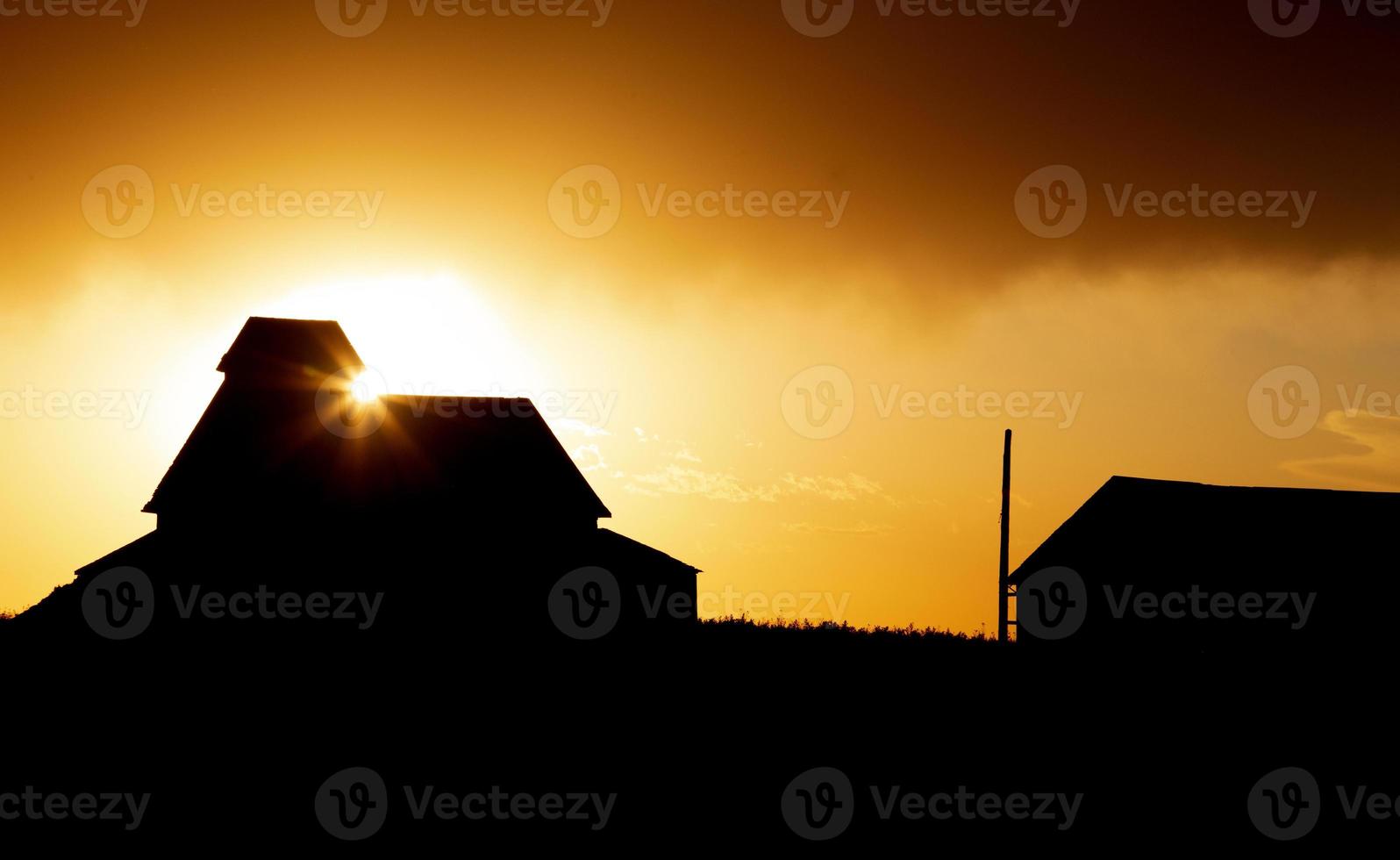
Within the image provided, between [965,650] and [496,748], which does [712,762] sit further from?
[965,650]

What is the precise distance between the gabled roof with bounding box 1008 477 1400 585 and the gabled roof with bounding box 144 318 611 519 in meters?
14.1

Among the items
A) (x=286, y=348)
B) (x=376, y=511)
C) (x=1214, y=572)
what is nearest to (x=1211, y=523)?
(x=1214, y=572)

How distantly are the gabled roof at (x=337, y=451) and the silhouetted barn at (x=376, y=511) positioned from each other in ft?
0.11

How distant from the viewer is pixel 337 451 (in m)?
30.8

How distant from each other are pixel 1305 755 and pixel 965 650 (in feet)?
36.2

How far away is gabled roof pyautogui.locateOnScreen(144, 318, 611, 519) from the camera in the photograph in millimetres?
30375

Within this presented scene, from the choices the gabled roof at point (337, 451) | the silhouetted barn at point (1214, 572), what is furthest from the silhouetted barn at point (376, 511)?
the silhouetted barn at point (1214, 572)

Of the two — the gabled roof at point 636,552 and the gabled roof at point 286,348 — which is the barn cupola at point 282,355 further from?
the gabled roof at point 636,552

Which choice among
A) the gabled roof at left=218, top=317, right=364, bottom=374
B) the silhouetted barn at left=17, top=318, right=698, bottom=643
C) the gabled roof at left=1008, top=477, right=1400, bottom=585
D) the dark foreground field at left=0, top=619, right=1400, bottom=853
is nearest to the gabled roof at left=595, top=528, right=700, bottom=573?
the silhouetted barn at left=17, top=318, right=698, bottom=643

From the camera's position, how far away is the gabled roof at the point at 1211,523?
3266cm

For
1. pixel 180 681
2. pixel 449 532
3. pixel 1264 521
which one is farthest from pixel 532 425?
pixel 1264 521

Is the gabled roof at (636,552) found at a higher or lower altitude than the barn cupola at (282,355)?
lower

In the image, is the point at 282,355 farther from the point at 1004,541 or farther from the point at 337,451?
the point at 1004,541

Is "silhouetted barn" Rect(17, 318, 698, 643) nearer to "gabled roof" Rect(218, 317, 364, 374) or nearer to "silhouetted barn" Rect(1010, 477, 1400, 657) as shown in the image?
"gabled roof" Rect(218, 317, 364, 374)
